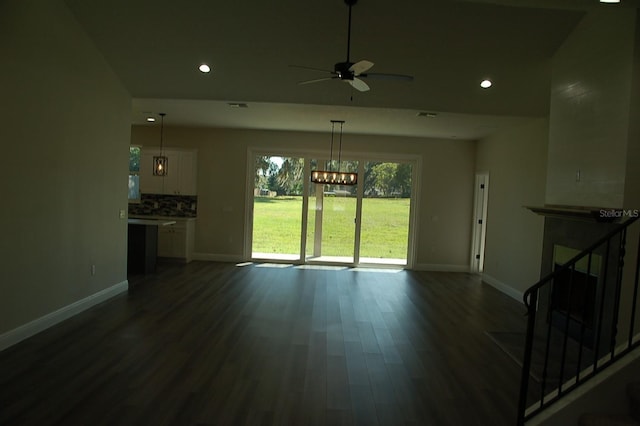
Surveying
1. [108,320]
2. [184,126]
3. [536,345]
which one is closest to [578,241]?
[536,345]

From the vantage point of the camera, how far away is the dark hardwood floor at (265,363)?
2.76 metres

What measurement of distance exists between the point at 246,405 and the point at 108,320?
254cm

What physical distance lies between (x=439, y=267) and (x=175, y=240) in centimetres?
555

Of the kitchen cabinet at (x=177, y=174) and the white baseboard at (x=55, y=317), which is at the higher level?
the kitchen cabinet at (x=177, y=174)

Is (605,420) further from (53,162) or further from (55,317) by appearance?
(53,162)

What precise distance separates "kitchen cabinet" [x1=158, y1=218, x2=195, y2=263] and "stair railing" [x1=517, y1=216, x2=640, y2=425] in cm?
635

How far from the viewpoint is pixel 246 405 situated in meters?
2.84

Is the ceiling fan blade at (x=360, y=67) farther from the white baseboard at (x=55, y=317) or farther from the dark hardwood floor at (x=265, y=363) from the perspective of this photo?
the white baseboard at (x=55, y=317)

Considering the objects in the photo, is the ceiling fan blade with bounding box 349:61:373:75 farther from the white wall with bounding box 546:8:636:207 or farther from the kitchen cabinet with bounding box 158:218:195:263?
the kitchen cabinet with bounding box 158:218:195:263

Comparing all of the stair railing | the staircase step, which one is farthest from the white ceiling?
the staircase step

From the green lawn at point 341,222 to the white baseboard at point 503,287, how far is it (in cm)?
184

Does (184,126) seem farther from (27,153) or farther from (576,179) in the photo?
(576,179)

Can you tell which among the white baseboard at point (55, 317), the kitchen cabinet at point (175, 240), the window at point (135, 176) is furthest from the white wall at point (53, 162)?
the window at point (135, 176)

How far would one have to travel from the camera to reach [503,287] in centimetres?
686
